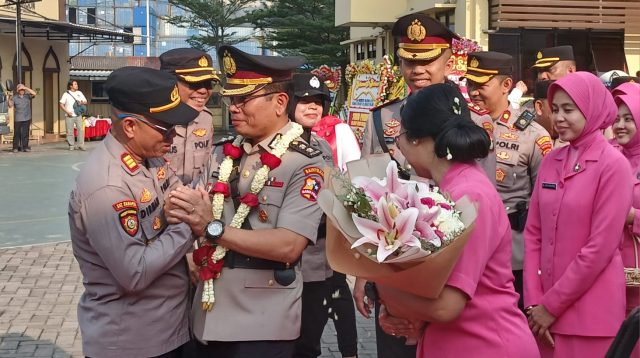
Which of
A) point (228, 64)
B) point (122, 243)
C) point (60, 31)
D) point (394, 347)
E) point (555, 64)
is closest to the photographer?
point (122, 243)

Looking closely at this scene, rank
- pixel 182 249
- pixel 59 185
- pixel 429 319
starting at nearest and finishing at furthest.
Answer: pixel 429 319 → pixel 182 249 → pixel 59 185

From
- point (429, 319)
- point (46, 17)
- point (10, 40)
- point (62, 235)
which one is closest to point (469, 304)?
point (429, 319)

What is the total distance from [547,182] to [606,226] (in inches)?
16.9

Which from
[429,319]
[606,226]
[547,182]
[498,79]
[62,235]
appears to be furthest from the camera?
[62,235]

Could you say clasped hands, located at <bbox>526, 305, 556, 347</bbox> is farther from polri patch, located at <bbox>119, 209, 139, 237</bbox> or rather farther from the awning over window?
the awning over window

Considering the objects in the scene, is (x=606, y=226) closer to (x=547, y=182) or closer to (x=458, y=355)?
(x=547, y=182)

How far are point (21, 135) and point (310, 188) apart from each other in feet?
74.9

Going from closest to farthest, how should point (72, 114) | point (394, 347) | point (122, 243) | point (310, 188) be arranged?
point (122, 243) < point (310, 188) < point (394, 347) < point (72, 114)

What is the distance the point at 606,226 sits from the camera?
12.4ft

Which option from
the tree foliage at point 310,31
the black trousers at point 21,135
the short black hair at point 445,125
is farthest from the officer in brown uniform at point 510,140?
the tree foliage at point 310,31

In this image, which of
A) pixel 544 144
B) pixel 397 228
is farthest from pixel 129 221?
pixel 544 144

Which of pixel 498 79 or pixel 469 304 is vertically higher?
pixel 498 79

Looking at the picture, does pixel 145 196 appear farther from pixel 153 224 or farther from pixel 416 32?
pixel 416 32

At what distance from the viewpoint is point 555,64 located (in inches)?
269
